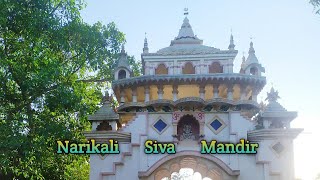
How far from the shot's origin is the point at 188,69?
18.5m

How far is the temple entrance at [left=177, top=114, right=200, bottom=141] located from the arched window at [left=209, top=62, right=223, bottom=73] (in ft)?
6.91

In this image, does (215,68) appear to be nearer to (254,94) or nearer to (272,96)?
(254,94)

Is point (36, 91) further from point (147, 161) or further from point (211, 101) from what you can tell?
point (211, 101)

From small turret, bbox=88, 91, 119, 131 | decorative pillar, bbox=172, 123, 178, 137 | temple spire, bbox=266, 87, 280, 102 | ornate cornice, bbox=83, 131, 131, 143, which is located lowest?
ornate cornice, bbox=83, 131, 131, 143

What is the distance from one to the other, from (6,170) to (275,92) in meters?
11.3

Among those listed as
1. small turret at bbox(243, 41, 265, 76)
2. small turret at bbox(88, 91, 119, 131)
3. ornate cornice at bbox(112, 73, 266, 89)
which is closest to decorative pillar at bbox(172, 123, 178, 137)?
ornate cornice at bbox(112, 73, 266, 89)

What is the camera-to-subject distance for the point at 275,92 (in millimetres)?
17547

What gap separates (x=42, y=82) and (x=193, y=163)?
6885mm

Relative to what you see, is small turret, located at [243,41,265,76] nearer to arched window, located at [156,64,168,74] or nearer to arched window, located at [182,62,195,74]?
arched window, located at [182,62,195,74]

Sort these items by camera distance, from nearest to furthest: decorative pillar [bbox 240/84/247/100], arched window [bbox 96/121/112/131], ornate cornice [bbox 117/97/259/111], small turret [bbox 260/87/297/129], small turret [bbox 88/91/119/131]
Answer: small turret [bbox 260/87/297/129] < ornate cornice [bbox 117/97/259/111] < small turret [bbox 88/91/119/131] < arched window [bbox 96/121/112/131] < decorative pillar [bbox 240/84/247/100]

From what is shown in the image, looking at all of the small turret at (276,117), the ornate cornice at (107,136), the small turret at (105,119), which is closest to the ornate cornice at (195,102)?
the small turret at (276,117)

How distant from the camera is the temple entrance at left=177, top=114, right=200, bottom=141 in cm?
1714

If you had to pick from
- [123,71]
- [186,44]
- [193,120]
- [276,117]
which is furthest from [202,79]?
[123,71]

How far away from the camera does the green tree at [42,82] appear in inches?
763
